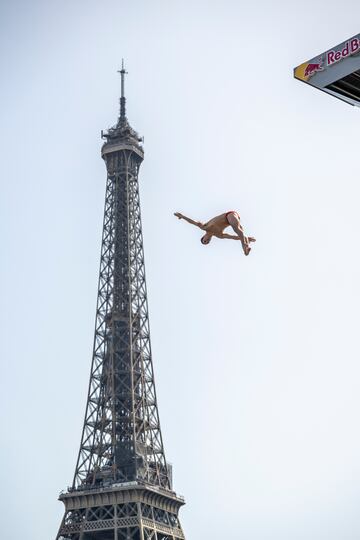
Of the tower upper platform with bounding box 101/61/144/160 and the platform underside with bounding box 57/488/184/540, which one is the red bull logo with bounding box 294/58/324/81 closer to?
the platform underside with bounding box 57/488/184/540

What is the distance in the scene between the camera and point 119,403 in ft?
456

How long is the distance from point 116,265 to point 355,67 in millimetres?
101040

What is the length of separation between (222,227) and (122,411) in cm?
10189

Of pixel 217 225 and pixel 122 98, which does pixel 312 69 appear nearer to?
pixel 217 225

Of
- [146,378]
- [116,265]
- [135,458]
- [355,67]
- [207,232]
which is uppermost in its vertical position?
[116,265]

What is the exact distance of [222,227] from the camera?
39.2m

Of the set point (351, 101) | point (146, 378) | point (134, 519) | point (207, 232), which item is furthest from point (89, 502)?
point (207, 232)

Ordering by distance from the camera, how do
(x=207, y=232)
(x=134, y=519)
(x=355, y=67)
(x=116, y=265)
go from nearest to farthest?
(x=207, y=232)
(x=355, y=67)
(x=134, y=519)
(x=116, y=265)

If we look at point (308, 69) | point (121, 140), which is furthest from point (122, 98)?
point (308, 69)

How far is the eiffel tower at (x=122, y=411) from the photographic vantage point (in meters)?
130

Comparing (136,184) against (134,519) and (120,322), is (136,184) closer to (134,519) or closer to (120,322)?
(120,322)

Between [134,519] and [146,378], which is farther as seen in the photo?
[146,378]

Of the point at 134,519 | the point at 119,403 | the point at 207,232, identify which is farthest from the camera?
the point at 119,403

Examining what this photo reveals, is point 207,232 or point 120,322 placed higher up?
point 120,322
